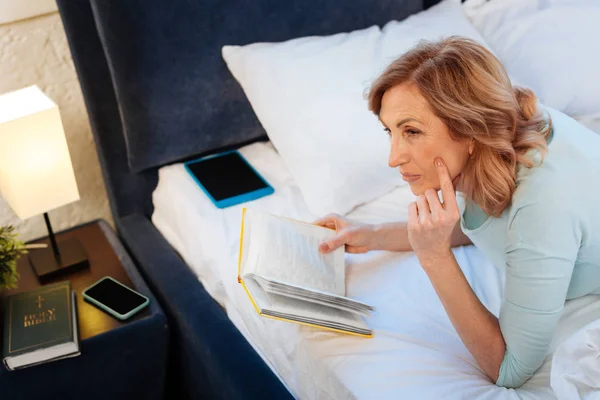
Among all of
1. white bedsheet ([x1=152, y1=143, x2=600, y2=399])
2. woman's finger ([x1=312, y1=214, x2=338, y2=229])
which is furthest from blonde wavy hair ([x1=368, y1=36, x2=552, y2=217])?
woman's finger ([x1=312, y1=214, x2=338, y2=229])

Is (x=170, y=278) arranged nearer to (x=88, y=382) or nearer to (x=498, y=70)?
(x=88, y=382)

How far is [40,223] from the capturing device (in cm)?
179

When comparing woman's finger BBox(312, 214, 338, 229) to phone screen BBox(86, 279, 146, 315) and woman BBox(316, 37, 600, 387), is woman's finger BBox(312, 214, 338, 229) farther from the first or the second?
phone screen BBox(86, 279, 146, 315)

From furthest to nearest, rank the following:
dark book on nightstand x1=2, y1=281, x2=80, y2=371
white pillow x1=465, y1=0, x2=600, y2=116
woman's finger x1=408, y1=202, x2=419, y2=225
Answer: white pillow x1=465, y1=0, x2=600, y2=116 → dark book on nightstand x1=2, y1=281, x2=80, y2=371 → woman's finger x1=408, y1=202, x2=419, y2=225

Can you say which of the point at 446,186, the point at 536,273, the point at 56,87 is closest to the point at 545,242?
the point at 536,273

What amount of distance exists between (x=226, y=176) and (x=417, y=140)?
74 cm

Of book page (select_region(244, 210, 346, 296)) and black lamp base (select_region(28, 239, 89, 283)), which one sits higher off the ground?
book page (select_region(244, 210, 346, 296))

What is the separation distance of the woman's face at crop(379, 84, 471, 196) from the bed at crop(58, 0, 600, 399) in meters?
0.29

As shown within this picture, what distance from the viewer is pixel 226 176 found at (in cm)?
165

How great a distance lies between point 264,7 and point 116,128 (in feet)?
1.66

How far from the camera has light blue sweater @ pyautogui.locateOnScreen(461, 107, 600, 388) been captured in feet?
3.15

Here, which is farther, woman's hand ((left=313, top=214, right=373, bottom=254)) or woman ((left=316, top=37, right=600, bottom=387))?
woman's hand ((left=313, top=214, right=373, bottom=254))

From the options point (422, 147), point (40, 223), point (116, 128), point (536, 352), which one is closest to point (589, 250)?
point (536, 352)

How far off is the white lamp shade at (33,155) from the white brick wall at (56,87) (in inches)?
6.9
